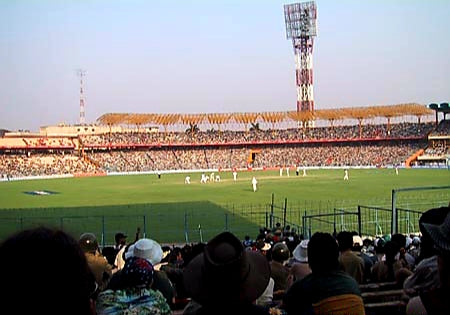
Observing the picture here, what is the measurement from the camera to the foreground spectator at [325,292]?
12.4 feet

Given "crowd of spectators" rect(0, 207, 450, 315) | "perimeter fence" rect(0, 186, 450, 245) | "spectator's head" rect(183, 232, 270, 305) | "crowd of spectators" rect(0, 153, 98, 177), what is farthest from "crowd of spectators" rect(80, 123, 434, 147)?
"spectator's head" rect(183, 232, 270, 305)

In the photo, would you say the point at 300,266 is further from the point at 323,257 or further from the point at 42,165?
the point at 42,165

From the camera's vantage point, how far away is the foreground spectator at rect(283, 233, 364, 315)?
3.77 meters

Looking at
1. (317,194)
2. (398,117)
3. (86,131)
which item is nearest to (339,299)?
(317,194)

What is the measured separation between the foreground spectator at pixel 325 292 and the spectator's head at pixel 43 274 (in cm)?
227

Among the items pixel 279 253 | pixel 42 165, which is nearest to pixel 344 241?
pixel 279 253

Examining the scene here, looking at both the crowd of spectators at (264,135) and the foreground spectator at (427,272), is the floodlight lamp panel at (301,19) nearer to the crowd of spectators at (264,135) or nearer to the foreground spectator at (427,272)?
the crowd of spectators at (264,135)

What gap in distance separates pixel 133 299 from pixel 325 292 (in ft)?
4.68

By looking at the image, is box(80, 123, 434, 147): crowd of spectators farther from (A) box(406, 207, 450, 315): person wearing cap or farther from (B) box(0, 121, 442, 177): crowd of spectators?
(A) box(406, 207, 450, 315): person wearing cap

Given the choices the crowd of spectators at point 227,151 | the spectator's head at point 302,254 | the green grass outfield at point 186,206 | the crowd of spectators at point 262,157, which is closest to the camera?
the spectator's head at point 302,254

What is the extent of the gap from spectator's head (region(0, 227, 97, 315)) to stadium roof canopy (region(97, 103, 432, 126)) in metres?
90.3

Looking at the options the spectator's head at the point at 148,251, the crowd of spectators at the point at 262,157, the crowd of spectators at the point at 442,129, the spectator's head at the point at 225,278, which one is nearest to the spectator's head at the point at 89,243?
the spectator's head at the point at 148,251

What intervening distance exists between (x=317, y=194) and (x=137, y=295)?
3438 centimetres

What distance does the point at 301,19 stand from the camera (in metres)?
98.3
